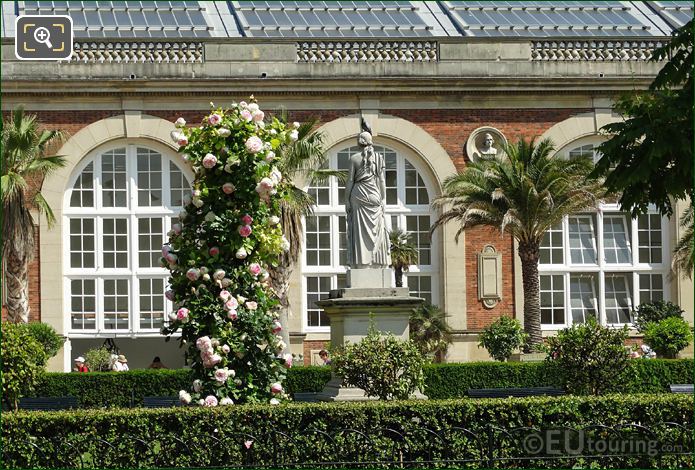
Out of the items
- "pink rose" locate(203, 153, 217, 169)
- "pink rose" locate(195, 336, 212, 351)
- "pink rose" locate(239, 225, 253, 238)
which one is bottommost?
"pink rose" locate(195, 336, 212, 351)

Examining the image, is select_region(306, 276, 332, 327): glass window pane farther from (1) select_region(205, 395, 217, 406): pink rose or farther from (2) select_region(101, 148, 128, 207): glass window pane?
(1) select_region(205, 395, 217, 406): pink rose

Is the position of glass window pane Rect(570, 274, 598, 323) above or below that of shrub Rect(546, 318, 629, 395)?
above

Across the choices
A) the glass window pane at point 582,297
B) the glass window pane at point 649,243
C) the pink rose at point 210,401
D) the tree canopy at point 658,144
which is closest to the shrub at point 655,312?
the glass window pane at point 582,297

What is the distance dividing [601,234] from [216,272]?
21.8 metres

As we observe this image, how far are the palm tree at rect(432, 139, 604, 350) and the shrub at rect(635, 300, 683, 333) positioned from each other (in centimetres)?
423

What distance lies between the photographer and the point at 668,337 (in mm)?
33000

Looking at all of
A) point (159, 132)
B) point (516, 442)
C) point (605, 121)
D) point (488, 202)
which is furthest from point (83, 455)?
point (605, 121)

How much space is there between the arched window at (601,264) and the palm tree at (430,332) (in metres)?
3.66

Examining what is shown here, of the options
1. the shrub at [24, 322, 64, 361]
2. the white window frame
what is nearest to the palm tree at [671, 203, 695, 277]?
the white window frame

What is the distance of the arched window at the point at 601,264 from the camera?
37000 mm

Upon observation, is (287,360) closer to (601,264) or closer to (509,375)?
(509,375)

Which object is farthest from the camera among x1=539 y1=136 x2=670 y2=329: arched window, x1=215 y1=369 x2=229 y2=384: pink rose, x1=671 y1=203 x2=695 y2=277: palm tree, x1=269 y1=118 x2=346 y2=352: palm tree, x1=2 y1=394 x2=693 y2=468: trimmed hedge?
x1=539 y1=136 x2=670 y2=329: arched window

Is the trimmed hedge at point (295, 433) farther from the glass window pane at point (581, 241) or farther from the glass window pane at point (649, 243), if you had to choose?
the glass window pane at point (649, 243)

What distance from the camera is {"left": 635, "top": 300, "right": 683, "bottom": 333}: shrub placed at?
117ft
